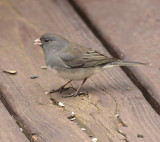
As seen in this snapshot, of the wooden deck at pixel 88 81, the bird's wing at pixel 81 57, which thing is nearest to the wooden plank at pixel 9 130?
the wooden deck at pixel 88 81

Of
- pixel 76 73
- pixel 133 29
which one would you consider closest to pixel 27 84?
pixel 76 73

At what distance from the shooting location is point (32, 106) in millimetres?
2939

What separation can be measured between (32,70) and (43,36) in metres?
0.38

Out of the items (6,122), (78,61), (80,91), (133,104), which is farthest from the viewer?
(78,61)

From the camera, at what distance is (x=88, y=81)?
351cm

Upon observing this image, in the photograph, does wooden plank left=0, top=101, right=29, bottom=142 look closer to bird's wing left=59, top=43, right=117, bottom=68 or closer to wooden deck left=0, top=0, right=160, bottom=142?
wooden deck left=0, top=0, right=160, bottom=142

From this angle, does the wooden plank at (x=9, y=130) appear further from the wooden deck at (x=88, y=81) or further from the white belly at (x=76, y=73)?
the white belly at (x=76, y=73)

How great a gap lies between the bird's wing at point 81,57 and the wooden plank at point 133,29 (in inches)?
6.2

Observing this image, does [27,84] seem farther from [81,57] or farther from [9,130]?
[9,130]

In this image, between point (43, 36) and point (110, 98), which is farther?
A: point (43, 36)

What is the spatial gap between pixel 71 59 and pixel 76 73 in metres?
0.15

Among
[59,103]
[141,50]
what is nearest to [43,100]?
[59,103]

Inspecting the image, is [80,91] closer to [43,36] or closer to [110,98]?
[110,98]

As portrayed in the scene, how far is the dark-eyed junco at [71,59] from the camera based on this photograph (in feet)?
11.1
